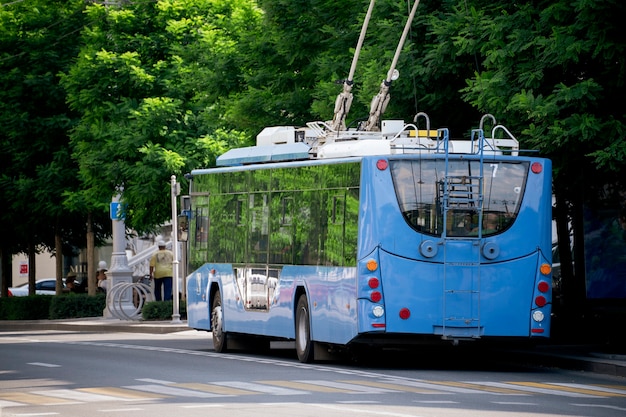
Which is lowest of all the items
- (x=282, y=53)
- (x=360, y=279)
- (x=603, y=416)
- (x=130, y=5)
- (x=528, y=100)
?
(x=603, y=416)

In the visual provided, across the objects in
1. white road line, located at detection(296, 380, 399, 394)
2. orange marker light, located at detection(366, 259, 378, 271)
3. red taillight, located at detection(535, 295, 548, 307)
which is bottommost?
white road line, located at detection(296, 380, 399, 394)

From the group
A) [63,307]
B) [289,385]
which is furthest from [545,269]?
[63,307]

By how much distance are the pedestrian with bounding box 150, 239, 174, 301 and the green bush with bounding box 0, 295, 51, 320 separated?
289 inches

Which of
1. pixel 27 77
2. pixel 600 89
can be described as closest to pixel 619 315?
pixel 600 89

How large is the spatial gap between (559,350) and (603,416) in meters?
8.88

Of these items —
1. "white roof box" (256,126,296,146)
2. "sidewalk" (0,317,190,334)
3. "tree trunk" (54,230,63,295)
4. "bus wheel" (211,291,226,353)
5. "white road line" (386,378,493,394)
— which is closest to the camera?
"white road line" (386,378,493,394)

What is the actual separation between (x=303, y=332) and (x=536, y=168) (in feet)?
13.1

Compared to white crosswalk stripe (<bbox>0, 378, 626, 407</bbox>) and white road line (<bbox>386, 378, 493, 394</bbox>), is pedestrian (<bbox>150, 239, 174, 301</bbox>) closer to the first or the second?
white crosswalk stripe (<bbox>0, 378, 626, 407</bbox>)

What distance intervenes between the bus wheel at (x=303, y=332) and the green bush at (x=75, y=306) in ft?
74.8

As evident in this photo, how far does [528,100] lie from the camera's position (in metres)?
21.0

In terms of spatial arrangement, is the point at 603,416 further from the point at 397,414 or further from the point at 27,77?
the point at 27,77

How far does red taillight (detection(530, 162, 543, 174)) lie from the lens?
20547 mm

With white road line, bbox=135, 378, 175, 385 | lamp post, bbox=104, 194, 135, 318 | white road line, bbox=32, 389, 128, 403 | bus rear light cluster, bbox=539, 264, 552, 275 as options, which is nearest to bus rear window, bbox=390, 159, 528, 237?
bus rear light cluster, bbox=539, 264, 552, 275

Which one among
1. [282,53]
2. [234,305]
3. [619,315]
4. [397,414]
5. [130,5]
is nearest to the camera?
[397,414]
